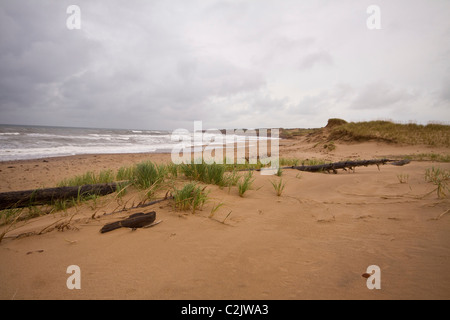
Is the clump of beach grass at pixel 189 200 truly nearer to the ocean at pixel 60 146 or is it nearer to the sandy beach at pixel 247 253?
the sandy beach at pixel 247 253

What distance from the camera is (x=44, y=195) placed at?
10.4ft

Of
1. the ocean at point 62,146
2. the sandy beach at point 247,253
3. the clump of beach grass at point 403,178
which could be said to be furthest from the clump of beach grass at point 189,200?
the ocean at point 62,146

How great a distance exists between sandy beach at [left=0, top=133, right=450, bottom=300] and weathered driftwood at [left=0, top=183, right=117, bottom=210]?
0.49 metres

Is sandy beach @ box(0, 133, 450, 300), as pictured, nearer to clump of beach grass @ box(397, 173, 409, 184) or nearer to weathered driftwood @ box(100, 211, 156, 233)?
weathered driftwood @ box(100, 211, 156, 233)

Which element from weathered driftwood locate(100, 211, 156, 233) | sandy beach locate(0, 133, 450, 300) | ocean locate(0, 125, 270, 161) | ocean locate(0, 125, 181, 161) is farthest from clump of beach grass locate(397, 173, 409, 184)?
ocean locate(0, 125, 181, 161)

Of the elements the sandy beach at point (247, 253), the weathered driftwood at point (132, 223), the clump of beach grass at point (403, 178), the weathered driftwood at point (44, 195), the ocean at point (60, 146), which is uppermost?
the ocean at point (60, 146)

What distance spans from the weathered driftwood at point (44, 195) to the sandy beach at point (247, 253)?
49cm

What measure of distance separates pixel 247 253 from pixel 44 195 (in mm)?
3265

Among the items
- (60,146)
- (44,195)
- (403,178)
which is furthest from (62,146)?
(403,178)

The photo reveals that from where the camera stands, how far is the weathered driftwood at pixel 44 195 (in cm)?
300

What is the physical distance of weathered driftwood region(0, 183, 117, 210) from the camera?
300 cm

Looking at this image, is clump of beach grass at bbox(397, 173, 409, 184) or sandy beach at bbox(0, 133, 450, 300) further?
clump of beach grass at bbox(397, 173, 409, 184)
